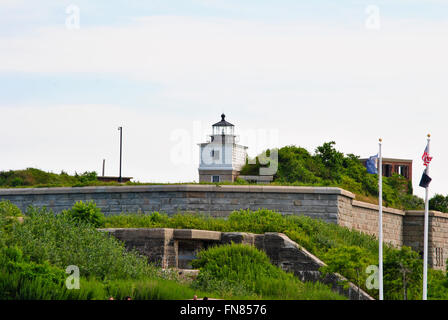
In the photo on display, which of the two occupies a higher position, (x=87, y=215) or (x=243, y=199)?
(x=243, y=199)

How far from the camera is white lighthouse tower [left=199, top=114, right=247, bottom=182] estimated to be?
48594 mm

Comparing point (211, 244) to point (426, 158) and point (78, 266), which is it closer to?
point (78, 266)

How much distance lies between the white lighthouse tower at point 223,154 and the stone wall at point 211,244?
23.9 metres

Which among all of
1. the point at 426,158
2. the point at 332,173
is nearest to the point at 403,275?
the point at 426,158

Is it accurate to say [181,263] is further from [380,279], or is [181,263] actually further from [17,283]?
[17,283]

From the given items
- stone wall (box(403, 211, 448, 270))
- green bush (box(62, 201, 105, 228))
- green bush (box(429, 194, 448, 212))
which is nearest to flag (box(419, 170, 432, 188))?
green bush (box(62, 201, 105, 228))

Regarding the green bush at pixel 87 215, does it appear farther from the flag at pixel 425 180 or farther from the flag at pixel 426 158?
the flag at pixel 426 158

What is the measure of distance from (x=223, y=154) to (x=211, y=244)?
25029 millimetres

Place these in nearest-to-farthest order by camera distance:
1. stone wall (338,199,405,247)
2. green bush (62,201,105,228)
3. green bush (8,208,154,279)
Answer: green bush (8,208,154,279)
green bush (62,201,105,228)
stone wall (338,199,405,247)

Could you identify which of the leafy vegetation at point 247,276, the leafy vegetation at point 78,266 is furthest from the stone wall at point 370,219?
the leafy vegetation at point 78,266

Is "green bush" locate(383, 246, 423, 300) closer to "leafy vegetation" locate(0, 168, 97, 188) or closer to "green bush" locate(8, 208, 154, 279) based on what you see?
"green bush" locate(8, 208, 154, 279)

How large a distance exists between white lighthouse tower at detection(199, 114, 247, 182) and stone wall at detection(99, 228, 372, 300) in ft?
78.4

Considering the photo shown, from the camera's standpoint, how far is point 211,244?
2395 cm
